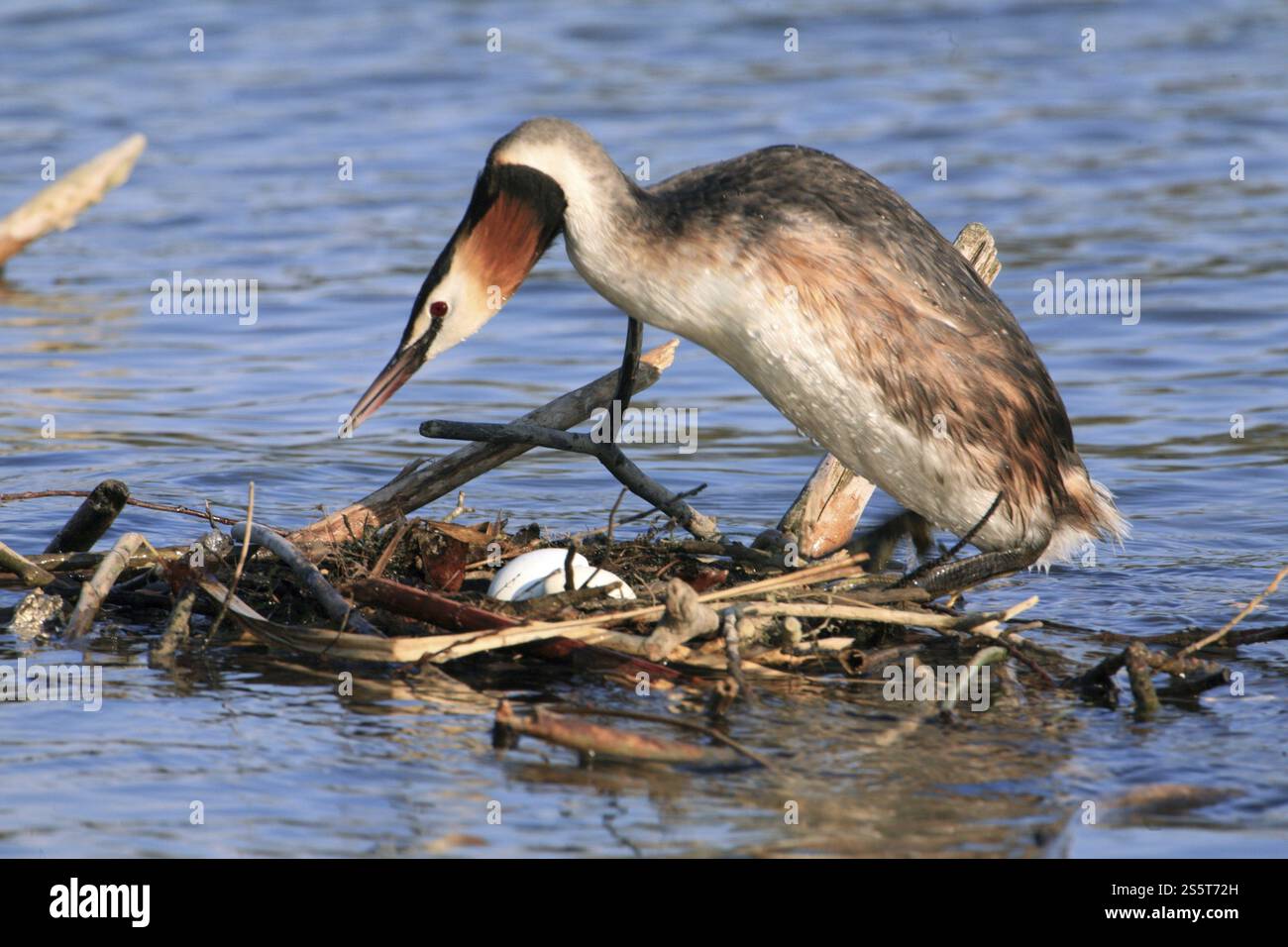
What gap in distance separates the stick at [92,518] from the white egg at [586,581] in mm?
1621

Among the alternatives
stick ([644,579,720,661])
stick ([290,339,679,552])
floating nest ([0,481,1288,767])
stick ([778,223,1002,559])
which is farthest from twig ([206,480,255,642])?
stick ([778,223,1002,559])

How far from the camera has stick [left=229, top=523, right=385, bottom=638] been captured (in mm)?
5859

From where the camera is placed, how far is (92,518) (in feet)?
22.2

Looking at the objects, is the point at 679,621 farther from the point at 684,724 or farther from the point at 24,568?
the point at 24,568

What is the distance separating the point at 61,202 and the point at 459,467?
3206mm

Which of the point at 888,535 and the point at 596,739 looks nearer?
the point at 596,739

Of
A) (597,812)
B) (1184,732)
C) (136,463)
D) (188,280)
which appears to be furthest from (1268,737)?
(188,280)

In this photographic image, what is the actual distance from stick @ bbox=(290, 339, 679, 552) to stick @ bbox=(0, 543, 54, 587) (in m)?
0.90

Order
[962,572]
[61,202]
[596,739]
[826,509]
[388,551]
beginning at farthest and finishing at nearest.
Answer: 1. [826,509]
2. [962,572]
3. [388,551]
4. [596,739]
5. [61,202]

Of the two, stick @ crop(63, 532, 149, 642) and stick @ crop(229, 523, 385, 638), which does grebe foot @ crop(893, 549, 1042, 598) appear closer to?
stick @ crop(229, 523, 385, 638)

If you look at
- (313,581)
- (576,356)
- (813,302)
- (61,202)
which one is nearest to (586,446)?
(813,302)

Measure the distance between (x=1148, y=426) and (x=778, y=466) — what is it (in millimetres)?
2094

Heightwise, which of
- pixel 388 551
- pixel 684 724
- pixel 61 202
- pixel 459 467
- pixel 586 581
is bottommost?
pixel 684 724

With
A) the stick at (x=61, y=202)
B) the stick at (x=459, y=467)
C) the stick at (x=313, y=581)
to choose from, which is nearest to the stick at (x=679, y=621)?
the stick at (x=313, y=581)
